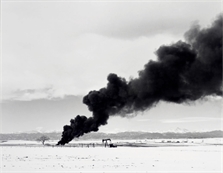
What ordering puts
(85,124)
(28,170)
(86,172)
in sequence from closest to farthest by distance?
(86,172)
(28,170)
(85,124)

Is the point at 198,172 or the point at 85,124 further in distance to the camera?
the point at 85,124

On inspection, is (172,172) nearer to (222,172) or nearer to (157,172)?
(157,172)

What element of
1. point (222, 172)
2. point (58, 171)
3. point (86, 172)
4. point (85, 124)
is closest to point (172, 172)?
point (222, 172)

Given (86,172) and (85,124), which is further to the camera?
(85,124)

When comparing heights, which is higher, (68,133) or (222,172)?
(68,133)

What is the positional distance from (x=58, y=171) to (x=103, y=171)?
4.90 meters

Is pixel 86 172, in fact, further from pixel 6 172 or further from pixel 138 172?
pixel 6 172

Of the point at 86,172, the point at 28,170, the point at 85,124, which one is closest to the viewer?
the point at 86,172

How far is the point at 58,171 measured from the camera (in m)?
31.7

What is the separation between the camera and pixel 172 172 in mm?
31156

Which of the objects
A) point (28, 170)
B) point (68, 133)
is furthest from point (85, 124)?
point (28, 170)

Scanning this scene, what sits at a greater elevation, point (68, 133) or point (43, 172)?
point (68, 133)

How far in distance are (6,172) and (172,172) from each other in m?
18.0

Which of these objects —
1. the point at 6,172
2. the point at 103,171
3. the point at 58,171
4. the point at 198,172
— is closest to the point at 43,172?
the point at 58,171
